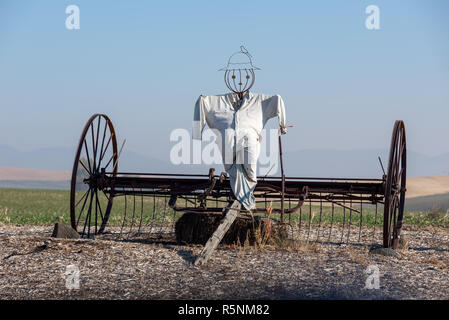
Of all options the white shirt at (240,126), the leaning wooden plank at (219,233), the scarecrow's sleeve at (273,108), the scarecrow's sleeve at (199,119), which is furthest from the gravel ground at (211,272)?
the scarecrow's sleeve at (273,108)

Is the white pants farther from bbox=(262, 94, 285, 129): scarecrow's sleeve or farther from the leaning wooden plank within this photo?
bbox=(262, 94, 285, 129): scarecrow's sleeve

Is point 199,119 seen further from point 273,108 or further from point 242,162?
point 273,108

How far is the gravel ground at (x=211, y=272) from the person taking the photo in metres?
7.09

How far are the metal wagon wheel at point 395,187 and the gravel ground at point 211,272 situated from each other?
1.46ft

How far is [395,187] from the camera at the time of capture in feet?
36.4

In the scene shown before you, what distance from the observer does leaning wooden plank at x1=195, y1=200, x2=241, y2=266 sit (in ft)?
28.4

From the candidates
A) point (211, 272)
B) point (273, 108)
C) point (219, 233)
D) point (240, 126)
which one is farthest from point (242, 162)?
point (211, 272)

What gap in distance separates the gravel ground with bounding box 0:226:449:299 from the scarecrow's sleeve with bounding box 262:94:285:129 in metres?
2.45

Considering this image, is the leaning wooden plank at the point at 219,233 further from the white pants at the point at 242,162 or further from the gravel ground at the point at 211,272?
the white pants at the point at 242,162

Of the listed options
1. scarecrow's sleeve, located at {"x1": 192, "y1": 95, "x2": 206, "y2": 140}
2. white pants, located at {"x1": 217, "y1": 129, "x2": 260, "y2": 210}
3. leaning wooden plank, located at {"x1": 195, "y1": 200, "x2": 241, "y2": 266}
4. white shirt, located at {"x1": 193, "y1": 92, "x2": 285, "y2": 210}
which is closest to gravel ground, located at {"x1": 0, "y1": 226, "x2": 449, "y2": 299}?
leaning wooden plank, located at {"x1": 195, "y1": 200, "x2": 241, "y2": 266}

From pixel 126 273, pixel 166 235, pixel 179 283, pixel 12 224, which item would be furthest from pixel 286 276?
pixel 12 224

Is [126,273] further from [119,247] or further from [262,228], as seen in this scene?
[262,228]

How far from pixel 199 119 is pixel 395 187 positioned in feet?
13.4
